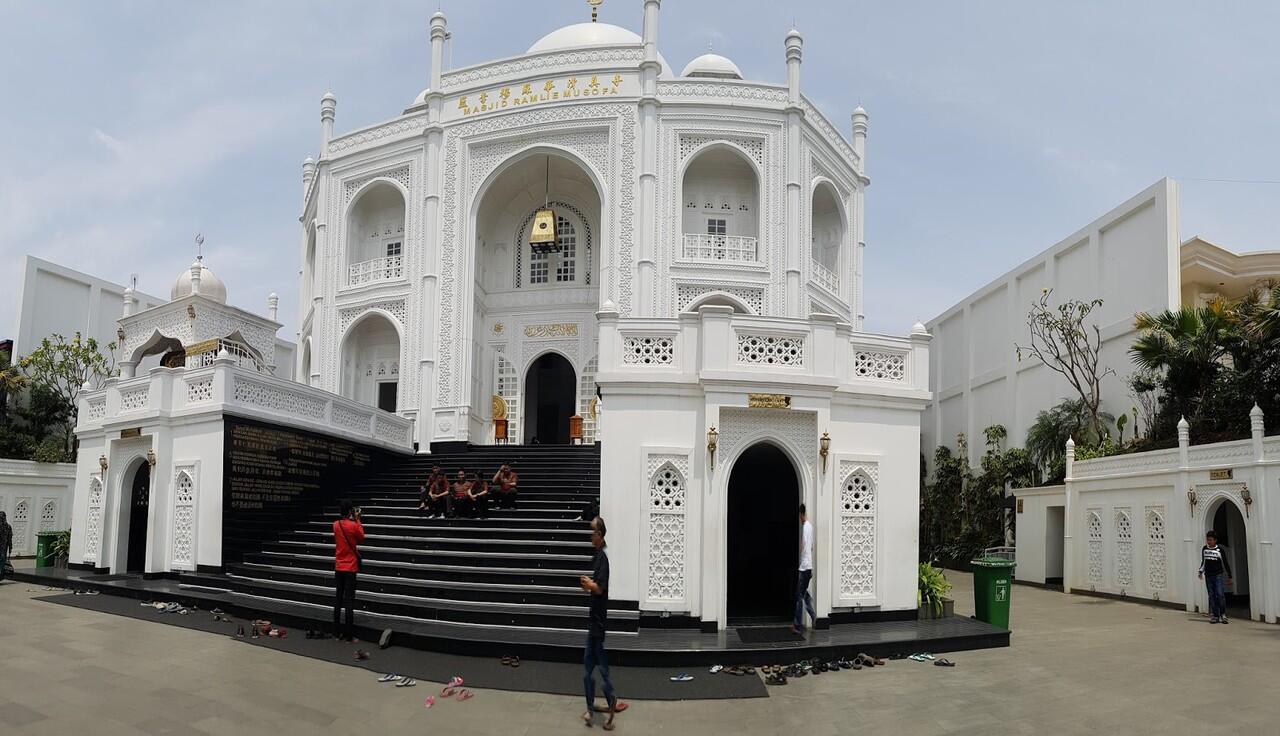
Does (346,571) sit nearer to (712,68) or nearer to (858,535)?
(858,535)

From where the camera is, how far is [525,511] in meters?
13.1

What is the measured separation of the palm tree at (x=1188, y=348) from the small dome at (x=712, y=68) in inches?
472

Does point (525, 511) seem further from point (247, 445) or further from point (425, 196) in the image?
point (425, 196)

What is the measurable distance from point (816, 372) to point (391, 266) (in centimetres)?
1455

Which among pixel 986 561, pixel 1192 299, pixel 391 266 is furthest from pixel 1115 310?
pixel 391 266

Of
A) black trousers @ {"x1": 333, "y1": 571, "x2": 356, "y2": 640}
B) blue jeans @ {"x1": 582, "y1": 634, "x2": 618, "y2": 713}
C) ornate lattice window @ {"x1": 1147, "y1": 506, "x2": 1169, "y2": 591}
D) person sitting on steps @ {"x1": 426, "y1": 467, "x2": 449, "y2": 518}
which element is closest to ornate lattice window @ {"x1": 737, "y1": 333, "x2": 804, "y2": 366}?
blue jeans @ {"x1": 582, "y1": 634, "x2": 618, "y2": 713}

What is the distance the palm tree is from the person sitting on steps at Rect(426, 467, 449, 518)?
1431cm

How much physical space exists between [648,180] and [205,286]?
1041 cm

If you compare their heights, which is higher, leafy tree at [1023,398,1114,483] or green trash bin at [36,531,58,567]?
leafy tree at [1023,398,1114,483]

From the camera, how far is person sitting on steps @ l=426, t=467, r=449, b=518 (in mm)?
13445

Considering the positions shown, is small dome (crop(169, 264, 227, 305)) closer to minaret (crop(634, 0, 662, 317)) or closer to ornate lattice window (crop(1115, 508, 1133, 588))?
minaret (crop(634, 0, 662, 317))

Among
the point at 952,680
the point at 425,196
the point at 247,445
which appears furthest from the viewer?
the point at 425,196

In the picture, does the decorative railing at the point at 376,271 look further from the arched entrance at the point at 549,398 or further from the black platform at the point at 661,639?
the black platform at the point at 661,639

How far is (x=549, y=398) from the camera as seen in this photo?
2225 cm
